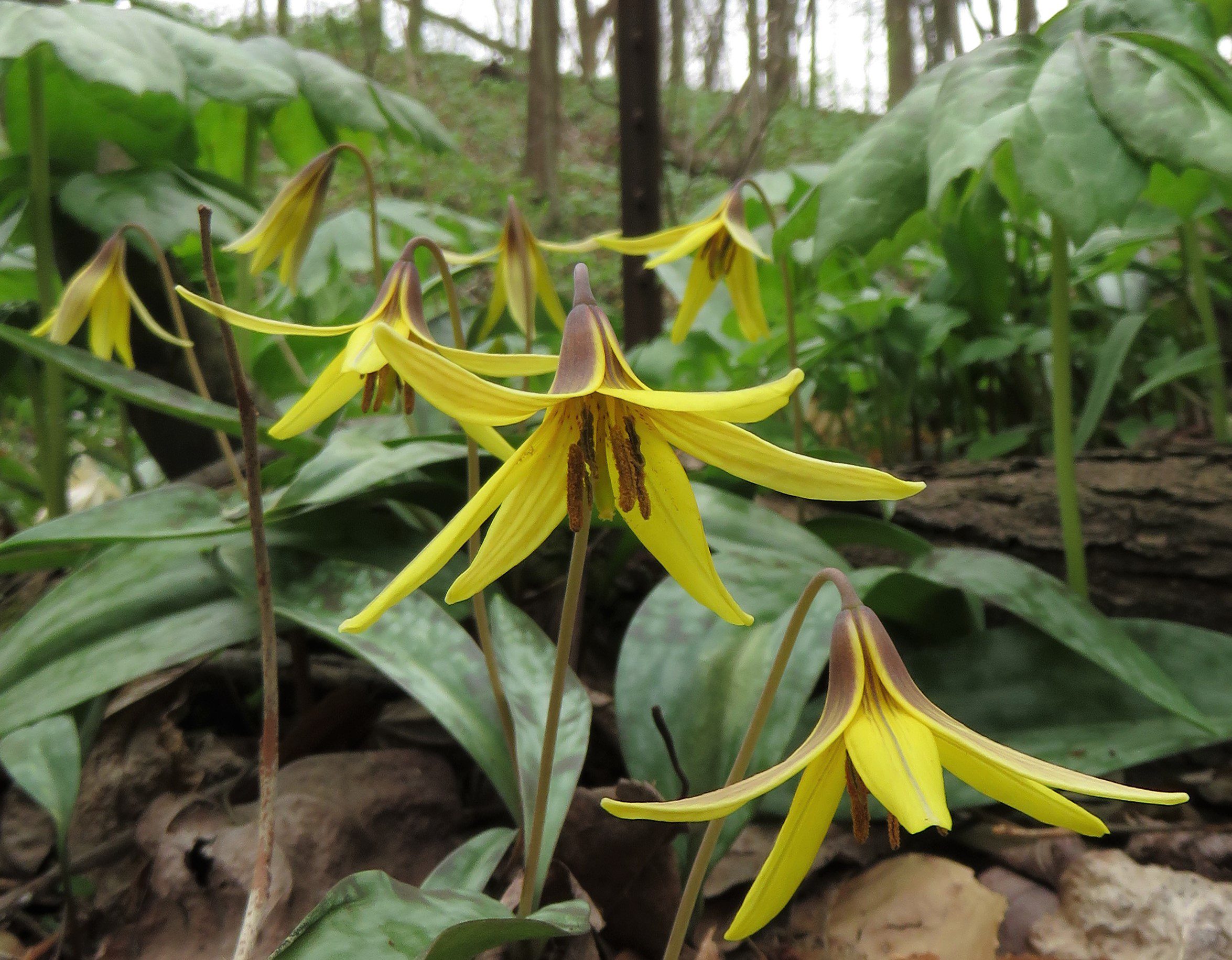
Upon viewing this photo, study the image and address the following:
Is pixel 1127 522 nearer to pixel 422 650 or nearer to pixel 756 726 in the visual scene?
pixel 756 726

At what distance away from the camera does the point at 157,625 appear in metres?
1.12

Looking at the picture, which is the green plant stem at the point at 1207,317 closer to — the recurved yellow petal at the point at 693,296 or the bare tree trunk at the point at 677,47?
the recurved yellow petal at the point at 693,296

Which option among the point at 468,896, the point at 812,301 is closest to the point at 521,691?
the point at 468,896

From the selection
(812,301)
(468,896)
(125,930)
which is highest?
(812,301)

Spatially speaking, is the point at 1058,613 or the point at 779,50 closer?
the point at 1058,613

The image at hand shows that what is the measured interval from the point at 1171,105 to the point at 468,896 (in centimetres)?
116

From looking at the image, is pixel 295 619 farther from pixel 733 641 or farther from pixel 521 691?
pixel 733 641

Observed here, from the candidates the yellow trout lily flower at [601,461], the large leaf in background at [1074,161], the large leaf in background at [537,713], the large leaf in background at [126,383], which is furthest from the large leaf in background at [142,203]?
the large leaf in background at [1074,161]

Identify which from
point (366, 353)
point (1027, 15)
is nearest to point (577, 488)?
point (366, 353)

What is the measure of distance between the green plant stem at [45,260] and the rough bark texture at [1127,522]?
165 centimetres

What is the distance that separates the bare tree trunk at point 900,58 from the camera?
19.7 ft

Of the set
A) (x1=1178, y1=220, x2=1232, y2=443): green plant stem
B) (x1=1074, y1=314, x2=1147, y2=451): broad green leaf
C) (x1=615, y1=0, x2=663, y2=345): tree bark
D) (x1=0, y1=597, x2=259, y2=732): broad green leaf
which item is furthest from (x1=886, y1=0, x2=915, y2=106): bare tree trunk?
(x1=0, y1=597, x2=259, y2=732): broad green leaf

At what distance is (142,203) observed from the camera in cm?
172

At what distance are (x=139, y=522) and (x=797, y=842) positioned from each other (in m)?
0.97
